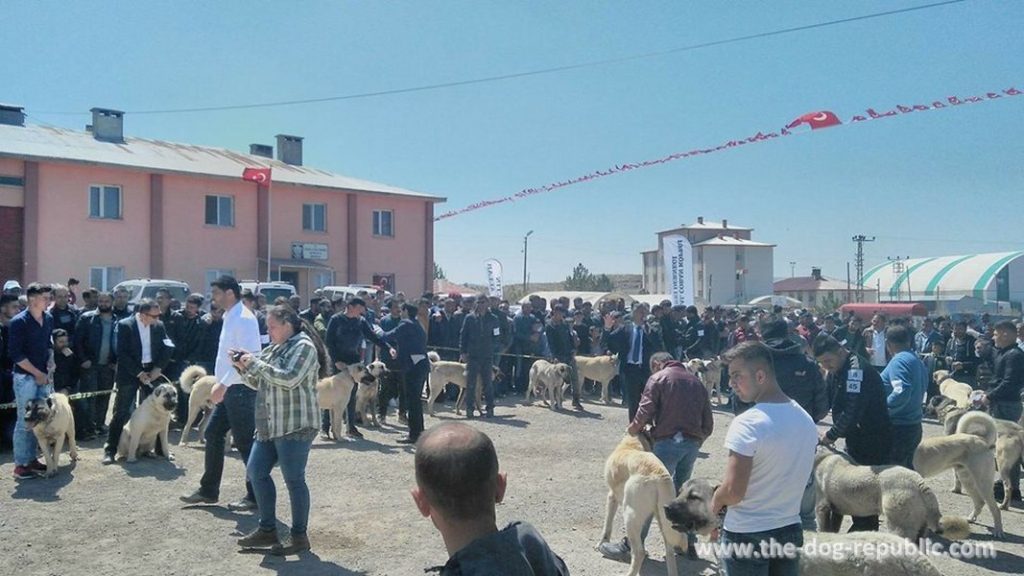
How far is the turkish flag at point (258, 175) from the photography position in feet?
89.6

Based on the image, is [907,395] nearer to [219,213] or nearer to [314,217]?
[219,213]

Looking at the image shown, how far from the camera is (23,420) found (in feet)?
25.0

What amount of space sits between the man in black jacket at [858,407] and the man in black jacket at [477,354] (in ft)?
24.9

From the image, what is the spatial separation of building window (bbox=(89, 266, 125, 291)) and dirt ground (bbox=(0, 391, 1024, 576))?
18.9 m

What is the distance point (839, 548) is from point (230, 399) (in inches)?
188

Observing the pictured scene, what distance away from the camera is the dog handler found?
550cm

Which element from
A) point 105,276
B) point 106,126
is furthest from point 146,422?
point 106,126

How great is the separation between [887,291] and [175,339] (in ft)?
188

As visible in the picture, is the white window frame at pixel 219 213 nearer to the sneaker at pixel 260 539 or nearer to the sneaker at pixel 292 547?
the sneaker at pixel 260 539

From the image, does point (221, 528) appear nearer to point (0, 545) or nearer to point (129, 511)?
point (129, 511)

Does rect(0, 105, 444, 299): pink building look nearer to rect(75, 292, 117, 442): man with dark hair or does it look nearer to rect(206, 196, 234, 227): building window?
rect(206, 196, 234, 227): building window

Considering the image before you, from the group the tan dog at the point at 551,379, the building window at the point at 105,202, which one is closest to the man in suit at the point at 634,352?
the tan dog at the point at 551,379

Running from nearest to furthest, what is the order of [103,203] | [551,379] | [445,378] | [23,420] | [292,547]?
1. [292,547]
2. [23,420]
3. [445,378]
4. [551,379]
5. [103,203]

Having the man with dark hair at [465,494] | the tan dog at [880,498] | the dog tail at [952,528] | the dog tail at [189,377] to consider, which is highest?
the man with dark hair at [465,494]
